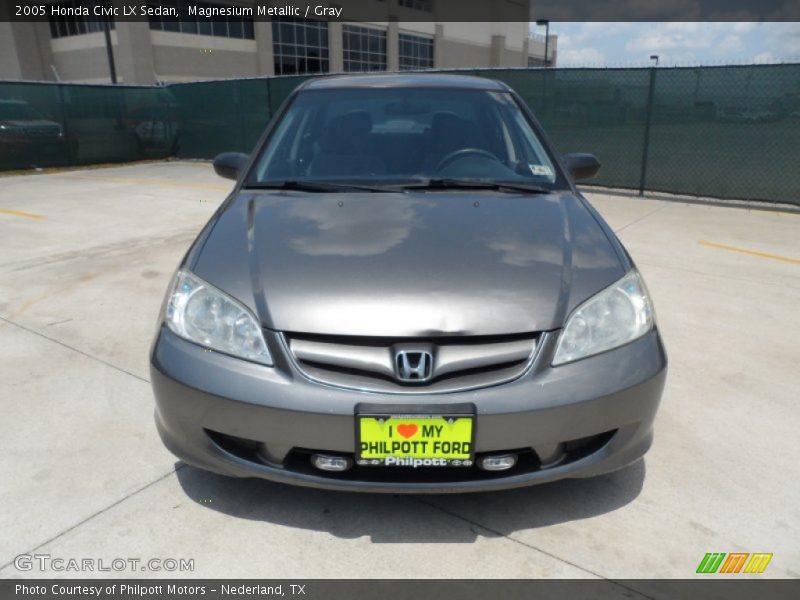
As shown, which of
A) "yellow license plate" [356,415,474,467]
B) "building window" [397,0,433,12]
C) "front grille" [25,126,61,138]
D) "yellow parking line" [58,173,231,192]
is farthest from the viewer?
"building window" [397,0,433,12]

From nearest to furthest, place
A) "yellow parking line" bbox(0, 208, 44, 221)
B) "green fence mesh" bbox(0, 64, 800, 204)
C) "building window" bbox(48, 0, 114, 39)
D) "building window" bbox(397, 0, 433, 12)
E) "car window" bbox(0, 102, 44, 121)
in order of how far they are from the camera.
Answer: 1. "yellow parking line" bbox(0, 208, 44, 221)
2. "green fence mesh" bbox(0, 64, 800, 204)
3. "car window" bbox(0, 102, 44, 121)
4. "building window" bbox(48, 0, 114, 39)
5. "building window" bbox(397, 0, 433, 12)

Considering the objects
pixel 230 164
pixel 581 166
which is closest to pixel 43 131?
pixel 230 164

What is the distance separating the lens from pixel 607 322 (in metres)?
2.02

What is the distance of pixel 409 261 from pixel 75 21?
123 feet

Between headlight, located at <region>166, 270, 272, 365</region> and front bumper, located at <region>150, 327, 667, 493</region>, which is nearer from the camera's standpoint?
front bumper, located at <region>150, 327, 667, 493</region>

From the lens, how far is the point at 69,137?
45.5 ft

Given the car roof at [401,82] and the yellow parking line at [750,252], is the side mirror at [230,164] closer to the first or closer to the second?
the car roof at [401,82]

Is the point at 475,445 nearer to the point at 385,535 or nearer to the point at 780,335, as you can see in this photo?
the point at 385,535

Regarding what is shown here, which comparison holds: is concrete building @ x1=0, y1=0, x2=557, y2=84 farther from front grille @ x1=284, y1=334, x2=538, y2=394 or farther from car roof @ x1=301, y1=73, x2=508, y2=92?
front grille @ x1=284, y1=334, x2=538, y2=394

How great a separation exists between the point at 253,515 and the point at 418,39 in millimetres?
51905

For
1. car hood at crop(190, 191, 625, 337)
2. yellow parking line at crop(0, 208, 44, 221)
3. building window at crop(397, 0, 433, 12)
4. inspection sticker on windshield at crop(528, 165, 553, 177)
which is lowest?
yellow parking line at crop(0, 208, 44, 221)

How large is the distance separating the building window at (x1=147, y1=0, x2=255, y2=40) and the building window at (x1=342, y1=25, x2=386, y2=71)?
8714 millimetres

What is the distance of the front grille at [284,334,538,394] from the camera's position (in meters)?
1.82

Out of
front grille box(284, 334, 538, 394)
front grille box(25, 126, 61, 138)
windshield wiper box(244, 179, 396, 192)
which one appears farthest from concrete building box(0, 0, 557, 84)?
front grille box(284, 334, 538, 394)
